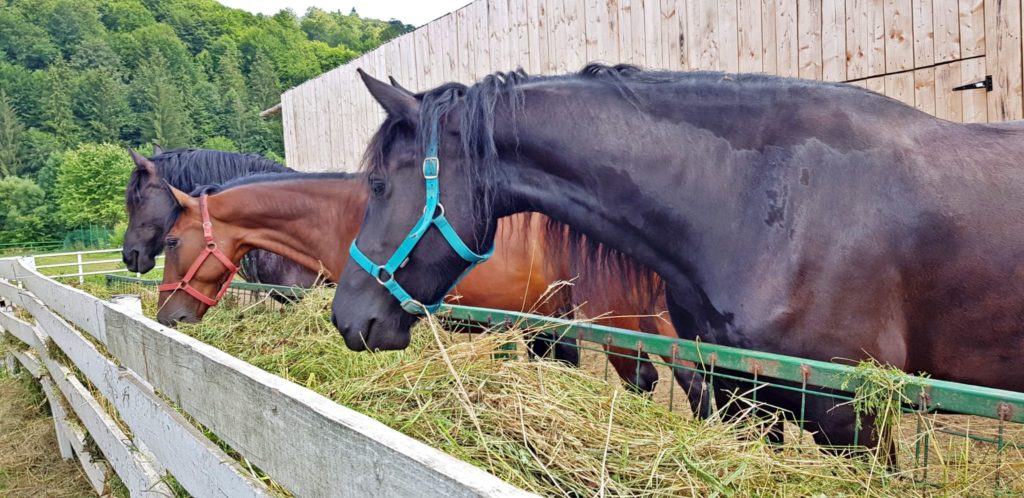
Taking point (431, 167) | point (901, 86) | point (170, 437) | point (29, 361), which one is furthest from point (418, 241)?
point (29, 361)

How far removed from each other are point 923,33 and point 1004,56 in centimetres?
41

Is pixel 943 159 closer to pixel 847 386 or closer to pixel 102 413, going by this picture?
pixel 847 386

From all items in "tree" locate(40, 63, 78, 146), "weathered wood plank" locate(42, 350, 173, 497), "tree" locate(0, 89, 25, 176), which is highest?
"tree" locate(40, 63, 78, 146)

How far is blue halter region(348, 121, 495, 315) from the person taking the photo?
6.37 ft

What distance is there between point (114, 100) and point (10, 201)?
17493 millimetres

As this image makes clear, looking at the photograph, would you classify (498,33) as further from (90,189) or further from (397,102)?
(90,189)

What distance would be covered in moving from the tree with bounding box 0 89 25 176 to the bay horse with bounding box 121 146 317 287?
49.0m

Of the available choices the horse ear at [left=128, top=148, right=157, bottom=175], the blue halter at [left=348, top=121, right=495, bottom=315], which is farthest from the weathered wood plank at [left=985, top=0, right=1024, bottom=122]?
the horse ear at [left=128, top=148, right=157, bottom=175]

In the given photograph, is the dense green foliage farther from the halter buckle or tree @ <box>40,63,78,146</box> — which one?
the halter buckle

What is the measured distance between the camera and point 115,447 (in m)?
2.47

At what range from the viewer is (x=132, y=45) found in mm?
59062

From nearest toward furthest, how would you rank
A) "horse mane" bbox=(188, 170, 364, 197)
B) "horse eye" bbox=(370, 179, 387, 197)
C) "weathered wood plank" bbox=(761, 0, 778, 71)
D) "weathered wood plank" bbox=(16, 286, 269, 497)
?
1. "weathered wood plank" bbox=(16, 286, 269, 497)
2. "horse eye" bbox=(370, 179, 387, 197)
3. "weathered wood plank" bbox=(761, 0, 778, 71)
4. "horse mane" bbox=(188, 170, 364, 197)

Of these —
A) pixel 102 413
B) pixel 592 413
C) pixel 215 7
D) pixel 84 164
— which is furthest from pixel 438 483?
pixel 215 7

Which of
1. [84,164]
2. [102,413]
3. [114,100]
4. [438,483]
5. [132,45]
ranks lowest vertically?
[102,413]
